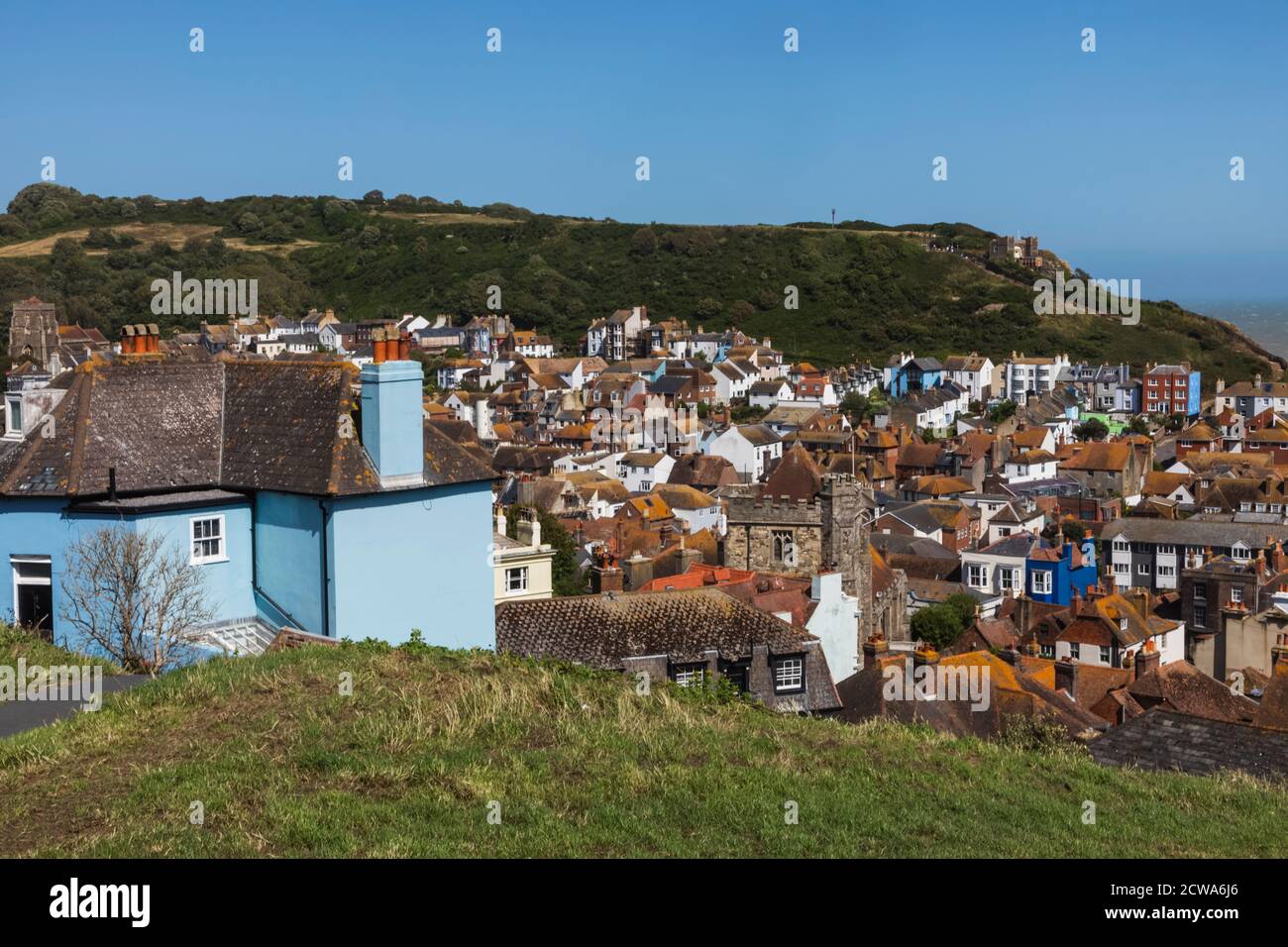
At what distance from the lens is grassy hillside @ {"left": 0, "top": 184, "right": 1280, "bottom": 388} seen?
5920 inches

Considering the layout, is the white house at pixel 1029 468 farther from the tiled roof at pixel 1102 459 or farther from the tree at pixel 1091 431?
the tree at pixel 1091 431

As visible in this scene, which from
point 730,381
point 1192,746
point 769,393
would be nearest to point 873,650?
point 1192,746

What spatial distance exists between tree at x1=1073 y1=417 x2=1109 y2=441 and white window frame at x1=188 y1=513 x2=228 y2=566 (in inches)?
3897

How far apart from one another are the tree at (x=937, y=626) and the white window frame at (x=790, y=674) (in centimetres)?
2198

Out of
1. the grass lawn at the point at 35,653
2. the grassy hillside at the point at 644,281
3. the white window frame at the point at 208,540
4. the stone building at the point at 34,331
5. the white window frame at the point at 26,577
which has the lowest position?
the grass lawn at the point at 35,653

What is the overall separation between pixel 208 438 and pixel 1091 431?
10060 cm

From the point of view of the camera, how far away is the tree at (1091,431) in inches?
4368

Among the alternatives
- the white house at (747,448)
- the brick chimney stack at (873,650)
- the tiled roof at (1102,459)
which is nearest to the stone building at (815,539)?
the brick chimney stack at (873,650)

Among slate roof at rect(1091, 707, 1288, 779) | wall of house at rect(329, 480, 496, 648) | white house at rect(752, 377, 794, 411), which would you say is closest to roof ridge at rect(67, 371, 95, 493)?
wall of house at rect(329, 480, 496, 648)

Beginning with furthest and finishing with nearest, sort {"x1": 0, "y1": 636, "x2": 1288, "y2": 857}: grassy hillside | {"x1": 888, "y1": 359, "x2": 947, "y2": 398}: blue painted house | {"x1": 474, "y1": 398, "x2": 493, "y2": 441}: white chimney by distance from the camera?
1. {"x1": 888, "y1": 359, "x2": 947, "y2": 398}: blue painted house
2. {"x1": 474, "y1": 398, "x2": 493, "y2": 441}: white chimney
3. {"x1": 0, "y1": 636, "x2": 1288, "y2": 857}: grassy hillside

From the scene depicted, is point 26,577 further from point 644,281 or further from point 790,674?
point 644,281

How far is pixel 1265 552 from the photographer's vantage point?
60.7 meters

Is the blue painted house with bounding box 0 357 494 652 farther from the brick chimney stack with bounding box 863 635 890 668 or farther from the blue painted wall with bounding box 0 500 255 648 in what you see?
the brick chimney stack with bounding box 863 635 890 668
